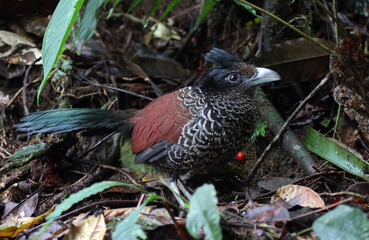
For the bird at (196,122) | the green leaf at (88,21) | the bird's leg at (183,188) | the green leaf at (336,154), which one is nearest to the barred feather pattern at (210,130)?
the bird at (196,122)

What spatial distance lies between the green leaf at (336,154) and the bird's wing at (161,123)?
1.16 meters

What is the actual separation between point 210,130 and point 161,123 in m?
0.47

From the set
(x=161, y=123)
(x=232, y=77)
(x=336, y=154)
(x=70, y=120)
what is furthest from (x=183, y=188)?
(x=336, y=154)

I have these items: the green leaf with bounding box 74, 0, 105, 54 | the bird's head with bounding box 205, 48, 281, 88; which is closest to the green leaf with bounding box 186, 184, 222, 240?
the bird's head with bounding box 205, 48, 281, 88

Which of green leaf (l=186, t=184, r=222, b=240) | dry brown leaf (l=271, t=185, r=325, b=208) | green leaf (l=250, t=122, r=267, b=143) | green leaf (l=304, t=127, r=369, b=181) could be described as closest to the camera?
green leaf (l=186, t=184, r=222, b=240)

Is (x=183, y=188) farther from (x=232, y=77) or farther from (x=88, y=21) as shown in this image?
(x=88, y=21)

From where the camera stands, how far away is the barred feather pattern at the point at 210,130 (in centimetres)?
284

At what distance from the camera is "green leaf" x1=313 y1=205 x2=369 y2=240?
5.10 feet

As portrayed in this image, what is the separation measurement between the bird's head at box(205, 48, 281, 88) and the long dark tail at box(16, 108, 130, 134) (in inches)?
39.3

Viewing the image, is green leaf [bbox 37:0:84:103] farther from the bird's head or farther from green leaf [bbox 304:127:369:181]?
green leaf [bbox 304:127:369:181]

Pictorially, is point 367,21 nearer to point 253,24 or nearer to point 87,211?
point 253,24

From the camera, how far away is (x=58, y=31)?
2.12 metres

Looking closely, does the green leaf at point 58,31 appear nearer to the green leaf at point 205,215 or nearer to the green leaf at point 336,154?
the green leaf at point 205,215

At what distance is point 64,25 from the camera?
2092 millimetres
